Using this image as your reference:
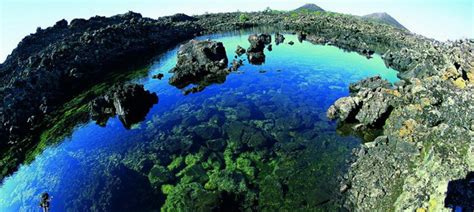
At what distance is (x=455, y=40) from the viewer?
167 feet

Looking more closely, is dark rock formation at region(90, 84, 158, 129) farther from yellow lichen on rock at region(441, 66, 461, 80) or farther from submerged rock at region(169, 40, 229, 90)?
yellow lichen on rock at region(441, 66, 461, 80)

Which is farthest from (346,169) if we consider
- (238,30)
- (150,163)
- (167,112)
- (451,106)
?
(238,30)

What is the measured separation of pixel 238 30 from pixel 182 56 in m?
60.2

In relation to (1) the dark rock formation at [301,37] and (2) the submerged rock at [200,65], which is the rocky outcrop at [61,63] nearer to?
(2) the submerged rock at [200,65]

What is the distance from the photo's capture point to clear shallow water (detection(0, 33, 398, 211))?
33812 millimetres

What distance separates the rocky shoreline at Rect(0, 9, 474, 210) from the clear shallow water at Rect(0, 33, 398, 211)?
166 inches

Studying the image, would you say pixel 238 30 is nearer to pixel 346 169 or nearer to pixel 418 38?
pixel 418 38

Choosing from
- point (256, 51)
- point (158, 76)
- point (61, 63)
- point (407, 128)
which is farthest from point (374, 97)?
point (61, 63)

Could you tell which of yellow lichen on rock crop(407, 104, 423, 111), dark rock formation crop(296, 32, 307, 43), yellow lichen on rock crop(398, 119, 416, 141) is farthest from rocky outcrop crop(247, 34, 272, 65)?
yellow lichen on rock crop(398, 119, 416, 141)

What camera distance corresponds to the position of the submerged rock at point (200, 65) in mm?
70438

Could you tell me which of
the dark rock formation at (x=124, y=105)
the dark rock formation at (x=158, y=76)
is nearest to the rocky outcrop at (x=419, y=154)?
the dark rock formation at (x=124, y=105)

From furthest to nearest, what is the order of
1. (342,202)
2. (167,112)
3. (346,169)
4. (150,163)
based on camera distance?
(167,112) → (150,163) → (346,169) → (342,202)

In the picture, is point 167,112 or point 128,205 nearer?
point 128,205

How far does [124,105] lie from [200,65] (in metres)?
24.3
